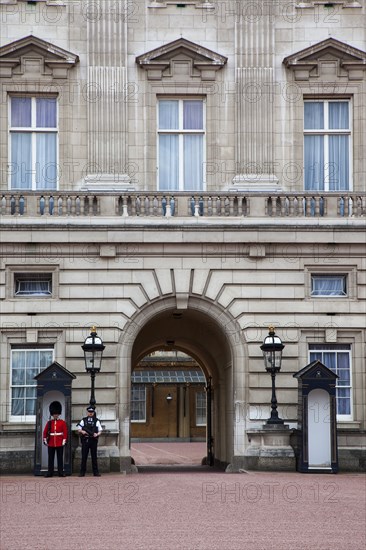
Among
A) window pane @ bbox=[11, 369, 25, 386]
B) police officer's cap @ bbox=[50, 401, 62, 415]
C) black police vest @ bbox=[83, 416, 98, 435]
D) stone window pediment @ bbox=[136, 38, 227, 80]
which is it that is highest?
stone window pediment @ bbox=[136, 38, 227, 80]

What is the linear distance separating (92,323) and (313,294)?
496 centimetres

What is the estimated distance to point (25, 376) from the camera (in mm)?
30859

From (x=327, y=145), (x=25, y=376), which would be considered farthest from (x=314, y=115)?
(x=25, y=376)

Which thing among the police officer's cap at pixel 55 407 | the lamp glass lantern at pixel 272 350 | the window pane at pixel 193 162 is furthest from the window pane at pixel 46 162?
the lamp glass lantern at pixel 272 350

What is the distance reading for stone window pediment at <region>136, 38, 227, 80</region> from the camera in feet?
104

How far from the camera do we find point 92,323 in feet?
101

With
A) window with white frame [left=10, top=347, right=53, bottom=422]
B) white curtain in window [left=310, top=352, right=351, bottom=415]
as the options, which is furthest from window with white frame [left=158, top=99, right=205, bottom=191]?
window with white frame [left=10, top=347, right=53, bottom=422]

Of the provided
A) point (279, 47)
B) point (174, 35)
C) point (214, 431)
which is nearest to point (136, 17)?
point (174, 35)

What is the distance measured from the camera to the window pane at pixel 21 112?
31891 millimetres

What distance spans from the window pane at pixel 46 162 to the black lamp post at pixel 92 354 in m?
3.73

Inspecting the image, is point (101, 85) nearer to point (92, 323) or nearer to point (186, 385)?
point (92, 323)

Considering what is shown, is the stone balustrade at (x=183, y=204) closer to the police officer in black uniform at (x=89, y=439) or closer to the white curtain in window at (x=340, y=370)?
the white curtain in window at (x=340, y=370)

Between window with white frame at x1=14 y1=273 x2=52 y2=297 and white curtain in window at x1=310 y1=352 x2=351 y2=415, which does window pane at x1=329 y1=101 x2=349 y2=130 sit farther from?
window with white frame at x1=14 y1=273 x2=52 y2=297

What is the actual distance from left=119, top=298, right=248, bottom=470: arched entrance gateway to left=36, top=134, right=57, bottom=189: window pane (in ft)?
12.0
